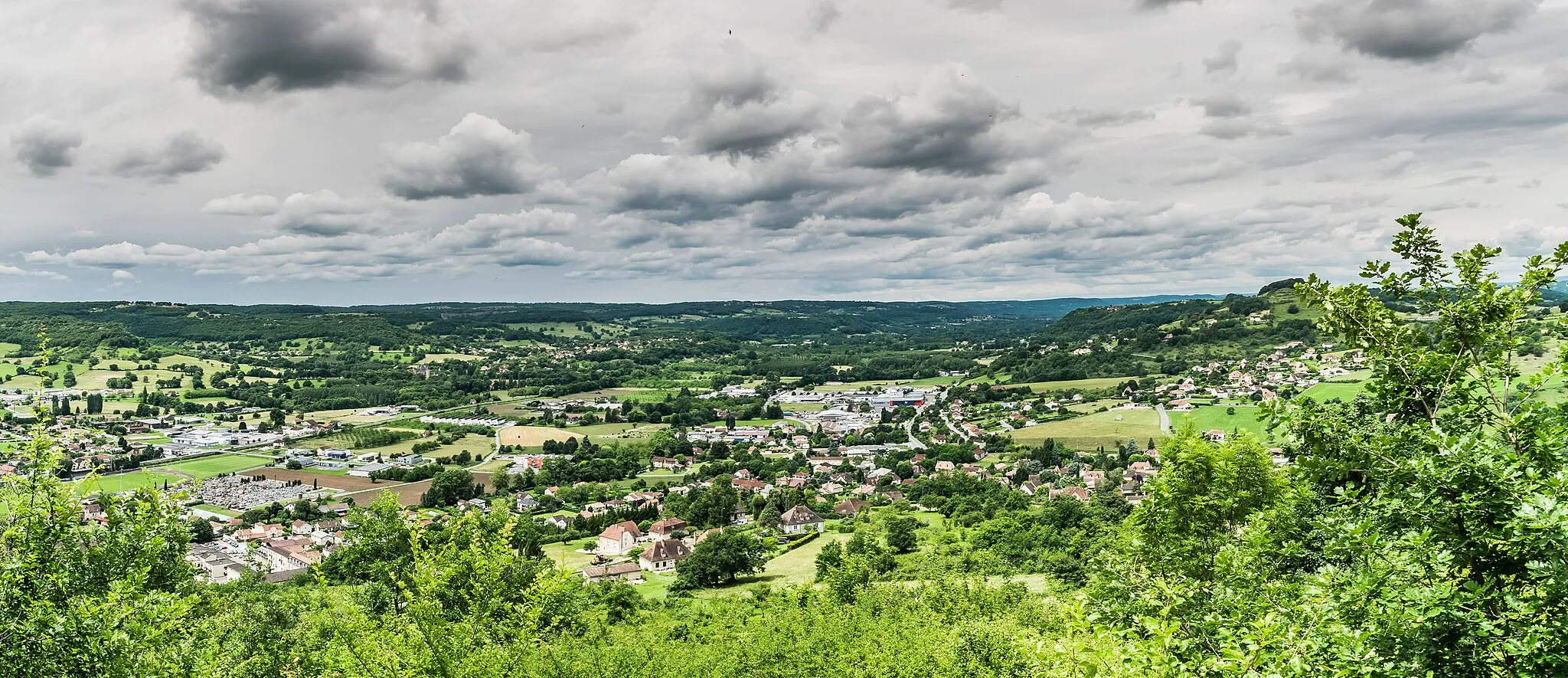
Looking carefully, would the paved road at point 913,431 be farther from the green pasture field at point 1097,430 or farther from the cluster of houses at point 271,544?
the cluster of houses at point 271,544

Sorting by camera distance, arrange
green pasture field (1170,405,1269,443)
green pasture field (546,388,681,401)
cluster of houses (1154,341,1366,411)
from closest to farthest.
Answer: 1. green pasture field (1170,405,1269,443)
2. cluster of houses (1154,341,1366,411)
3. green pasture field (546,388,681,401)

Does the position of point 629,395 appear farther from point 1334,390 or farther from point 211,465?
point 1334,390

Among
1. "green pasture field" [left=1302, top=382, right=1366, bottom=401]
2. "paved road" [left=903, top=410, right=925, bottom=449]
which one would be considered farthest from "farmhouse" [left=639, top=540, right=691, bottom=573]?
"paved road" [left=903, top=410, right=925, bottom=449]

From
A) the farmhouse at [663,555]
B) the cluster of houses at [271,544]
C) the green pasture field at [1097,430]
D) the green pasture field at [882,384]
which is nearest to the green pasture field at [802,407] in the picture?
the green pasture field at [882,384]

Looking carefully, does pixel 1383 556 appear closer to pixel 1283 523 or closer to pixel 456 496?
pixel 1283 523

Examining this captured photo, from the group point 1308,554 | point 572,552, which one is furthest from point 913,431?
point 1308,554

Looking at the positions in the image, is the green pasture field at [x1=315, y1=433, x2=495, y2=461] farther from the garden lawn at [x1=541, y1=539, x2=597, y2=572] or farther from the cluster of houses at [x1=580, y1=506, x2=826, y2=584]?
the cluster of houses at [x1=580, y1=506, x2=826, y2=584]
